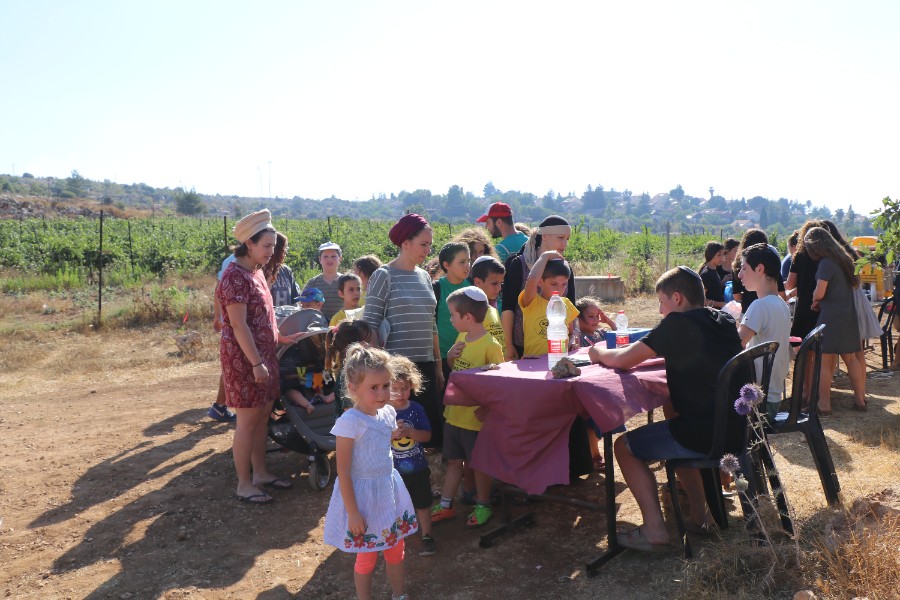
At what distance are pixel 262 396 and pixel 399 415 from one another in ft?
4.07

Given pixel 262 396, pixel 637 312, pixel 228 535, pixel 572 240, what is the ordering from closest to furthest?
1. pixel 228 535
2. pixel 262 396
3. pixel 637 312
4. pixel 572 240

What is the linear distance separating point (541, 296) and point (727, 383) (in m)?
1.64

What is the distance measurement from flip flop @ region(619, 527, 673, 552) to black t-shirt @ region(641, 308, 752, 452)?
0.52 meters

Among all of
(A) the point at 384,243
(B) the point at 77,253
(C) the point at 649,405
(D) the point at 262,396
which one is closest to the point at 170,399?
(D) the point at 262,396

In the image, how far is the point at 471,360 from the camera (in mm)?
4051

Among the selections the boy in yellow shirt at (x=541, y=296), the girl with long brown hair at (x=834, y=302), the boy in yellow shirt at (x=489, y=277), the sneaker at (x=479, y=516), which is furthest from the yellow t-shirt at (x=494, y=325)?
the girl with long brown hair at (x=834, y=302)

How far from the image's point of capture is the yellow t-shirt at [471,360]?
4.01 meters

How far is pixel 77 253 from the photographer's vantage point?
17.4 m

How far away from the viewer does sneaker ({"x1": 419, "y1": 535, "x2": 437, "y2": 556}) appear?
3.77m

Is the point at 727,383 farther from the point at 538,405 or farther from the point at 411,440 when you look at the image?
the point at 411,440

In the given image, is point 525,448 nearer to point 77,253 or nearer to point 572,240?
point 77,253

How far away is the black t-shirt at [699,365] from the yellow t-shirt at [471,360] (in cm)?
100

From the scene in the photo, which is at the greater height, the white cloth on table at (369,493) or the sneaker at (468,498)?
the white cloth on table at (369,493)

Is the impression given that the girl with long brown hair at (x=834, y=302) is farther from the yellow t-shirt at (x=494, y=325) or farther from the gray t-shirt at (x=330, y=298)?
the gray t-shirt at (x=330, y=298)
